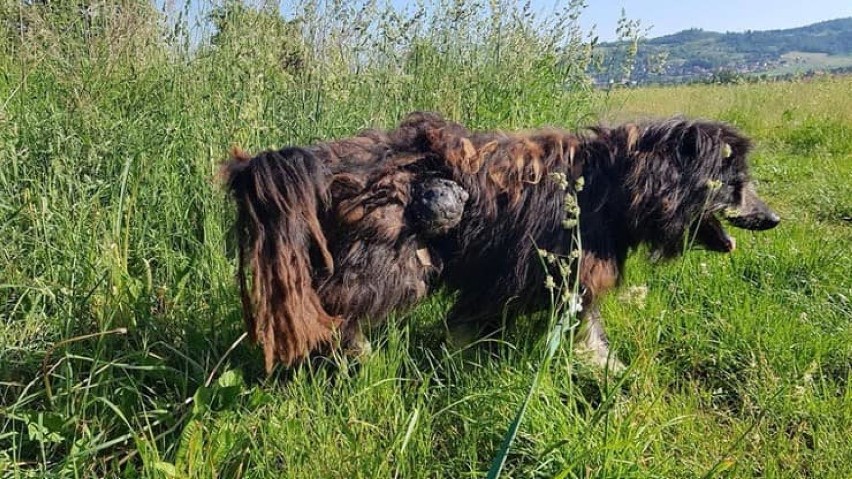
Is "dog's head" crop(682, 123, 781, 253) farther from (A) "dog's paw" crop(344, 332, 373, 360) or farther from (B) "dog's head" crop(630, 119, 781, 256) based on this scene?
(A) "dog's paw" crop(344, 332, 373, 360)

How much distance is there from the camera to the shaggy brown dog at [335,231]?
2.01 meters

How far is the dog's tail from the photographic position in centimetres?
201

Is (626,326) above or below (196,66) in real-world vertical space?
below

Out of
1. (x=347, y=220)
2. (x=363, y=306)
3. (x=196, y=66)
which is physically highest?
(x=196, y=66)

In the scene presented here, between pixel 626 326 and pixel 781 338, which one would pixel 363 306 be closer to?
pixel 626 326

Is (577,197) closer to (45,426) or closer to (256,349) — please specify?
(256,349)

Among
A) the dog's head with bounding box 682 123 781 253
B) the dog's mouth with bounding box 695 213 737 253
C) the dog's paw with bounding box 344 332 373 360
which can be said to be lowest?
the dog's paw with bounding box 344 332 373 360

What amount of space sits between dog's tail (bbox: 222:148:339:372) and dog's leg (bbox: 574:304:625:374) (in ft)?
3.58

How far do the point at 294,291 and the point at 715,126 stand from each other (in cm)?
184

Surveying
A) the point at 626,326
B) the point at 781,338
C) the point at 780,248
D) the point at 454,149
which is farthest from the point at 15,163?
the point at 780,248

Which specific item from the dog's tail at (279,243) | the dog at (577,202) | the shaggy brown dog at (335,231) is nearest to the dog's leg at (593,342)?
the dog at (577,202)

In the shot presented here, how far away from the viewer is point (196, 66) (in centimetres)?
367

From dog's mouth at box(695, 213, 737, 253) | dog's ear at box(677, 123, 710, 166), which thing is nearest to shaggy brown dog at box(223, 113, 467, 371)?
dog's ear at box(677, 123, 710, 166)

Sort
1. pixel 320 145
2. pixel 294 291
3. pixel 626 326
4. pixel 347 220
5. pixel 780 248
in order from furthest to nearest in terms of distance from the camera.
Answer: pixel 780 248, pixel 626 326, pixel 320 145, pixel 347 220, pixel 294 291
